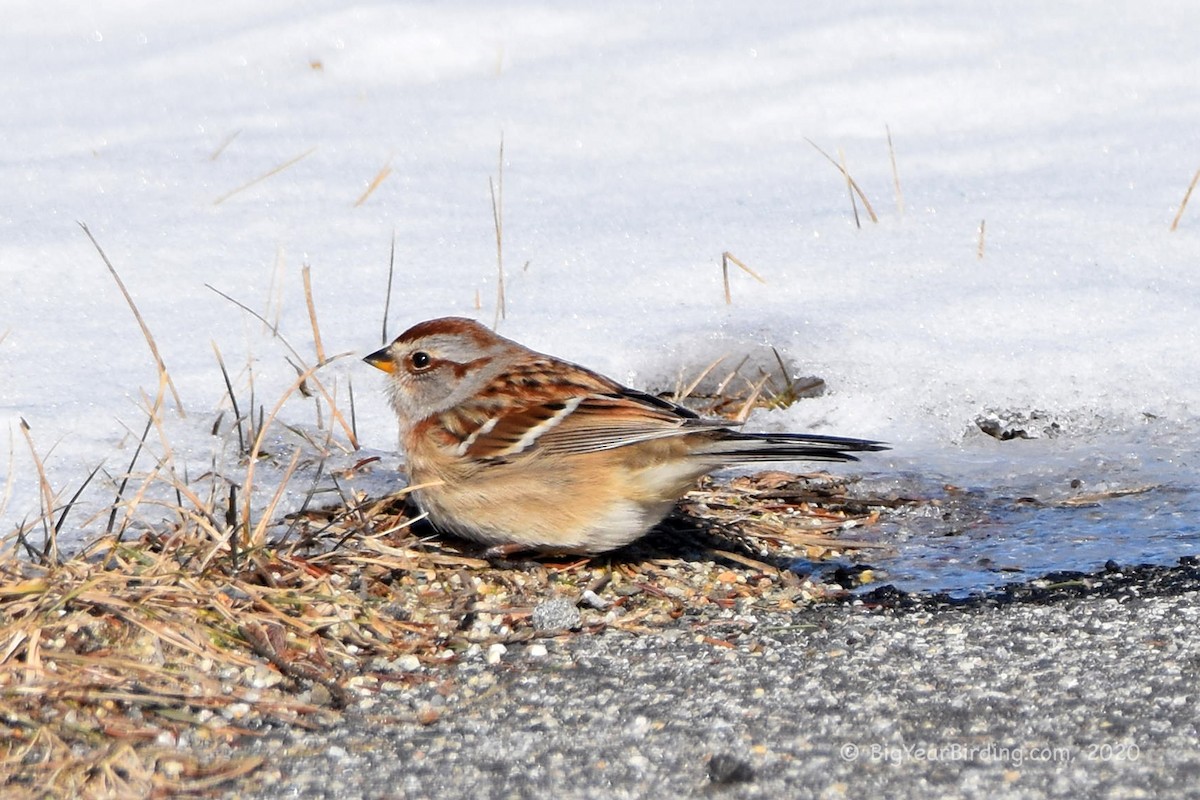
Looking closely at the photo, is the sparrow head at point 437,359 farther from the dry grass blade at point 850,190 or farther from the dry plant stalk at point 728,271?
the dry grass blade at point 850,190

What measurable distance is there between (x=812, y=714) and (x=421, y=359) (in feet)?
7.49

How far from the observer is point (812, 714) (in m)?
3.14

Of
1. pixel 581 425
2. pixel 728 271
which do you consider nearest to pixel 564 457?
pixel 581 425

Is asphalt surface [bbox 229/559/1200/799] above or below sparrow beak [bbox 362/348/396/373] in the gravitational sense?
below

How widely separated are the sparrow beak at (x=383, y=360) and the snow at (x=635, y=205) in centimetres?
37

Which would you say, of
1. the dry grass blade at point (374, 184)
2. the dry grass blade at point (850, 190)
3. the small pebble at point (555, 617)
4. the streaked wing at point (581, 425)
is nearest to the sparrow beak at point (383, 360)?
the streaked wing at point (581, 425)

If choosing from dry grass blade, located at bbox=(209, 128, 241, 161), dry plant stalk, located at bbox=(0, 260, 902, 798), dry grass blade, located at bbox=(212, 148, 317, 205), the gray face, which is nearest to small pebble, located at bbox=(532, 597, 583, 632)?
dry plant stalk, located at bbox=(0, 260, 902, 798)

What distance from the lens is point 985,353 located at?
5.68 m

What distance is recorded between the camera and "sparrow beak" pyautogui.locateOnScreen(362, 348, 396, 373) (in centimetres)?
506

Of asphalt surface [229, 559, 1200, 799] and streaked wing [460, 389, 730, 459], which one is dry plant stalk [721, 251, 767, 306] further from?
asphalt surface [229, 559, 1200, 799]

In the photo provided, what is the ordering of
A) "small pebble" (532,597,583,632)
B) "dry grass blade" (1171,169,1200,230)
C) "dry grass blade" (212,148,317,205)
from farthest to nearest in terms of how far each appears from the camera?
"dry grass blade" (212,148,317,205), "dry grass blade" (1171,169,1200,230), "small pebble" (532,597,583,632)

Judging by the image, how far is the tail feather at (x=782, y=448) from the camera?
157 inches

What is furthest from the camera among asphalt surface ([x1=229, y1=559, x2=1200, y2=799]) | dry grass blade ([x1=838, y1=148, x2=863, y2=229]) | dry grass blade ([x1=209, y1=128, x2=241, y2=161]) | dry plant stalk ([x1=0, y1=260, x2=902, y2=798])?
dry grass blade ([x1=209, y1=128, x2=241, y2=161])

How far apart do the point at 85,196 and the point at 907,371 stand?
12.8 feet
